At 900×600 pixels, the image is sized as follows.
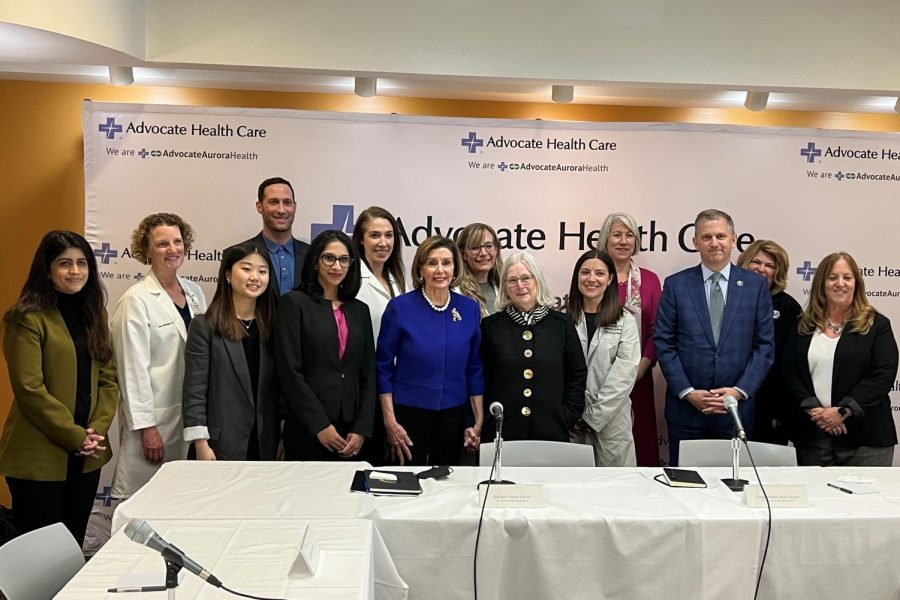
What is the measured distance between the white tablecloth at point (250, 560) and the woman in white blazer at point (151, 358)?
1371mm

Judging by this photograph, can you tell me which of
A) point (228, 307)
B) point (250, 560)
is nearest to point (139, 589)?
point (250, 560)

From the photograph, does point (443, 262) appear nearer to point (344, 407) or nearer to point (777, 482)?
point (344, 407)

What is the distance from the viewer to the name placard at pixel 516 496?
2.54 m

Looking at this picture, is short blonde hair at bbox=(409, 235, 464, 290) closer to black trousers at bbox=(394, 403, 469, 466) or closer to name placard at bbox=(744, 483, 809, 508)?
black trousers at bbox=(394, 403, 469, 466)

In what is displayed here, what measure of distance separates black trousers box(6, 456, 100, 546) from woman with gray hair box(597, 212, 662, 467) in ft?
8.96

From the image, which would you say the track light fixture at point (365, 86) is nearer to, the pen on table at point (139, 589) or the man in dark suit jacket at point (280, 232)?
the man in dark suit jacket at point (280, 232)

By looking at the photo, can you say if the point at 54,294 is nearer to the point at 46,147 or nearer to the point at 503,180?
the point at 46,147

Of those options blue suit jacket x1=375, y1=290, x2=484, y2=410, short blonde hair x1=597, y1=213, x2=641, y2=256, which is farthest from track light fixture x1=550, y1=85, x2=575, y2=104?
blue suit jacket x1=375, y1=290, x2=484, y2=410

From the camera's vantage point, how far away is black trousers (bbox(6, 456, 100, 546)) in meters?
3.31

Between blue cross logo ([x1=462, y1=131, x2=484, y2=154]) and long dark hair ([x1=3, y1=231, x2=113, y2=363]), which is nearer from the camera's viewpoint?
long dark hair ([x1=3, y1=231, x2=113, y2=363])

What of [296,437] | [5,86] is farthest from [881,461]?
[5,86]

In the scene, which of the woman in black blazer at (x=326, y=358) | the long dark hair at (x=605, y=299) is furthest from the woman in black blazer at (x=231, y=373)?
the long dark hair at (x=605, y=299)

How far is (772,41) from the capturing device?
439 centimetres

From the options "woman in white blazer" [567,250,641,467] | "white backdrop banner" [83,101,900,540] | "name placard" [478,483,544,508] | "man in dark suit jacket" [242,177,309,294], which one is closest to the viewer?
"name placard" [478,483,544,508]
